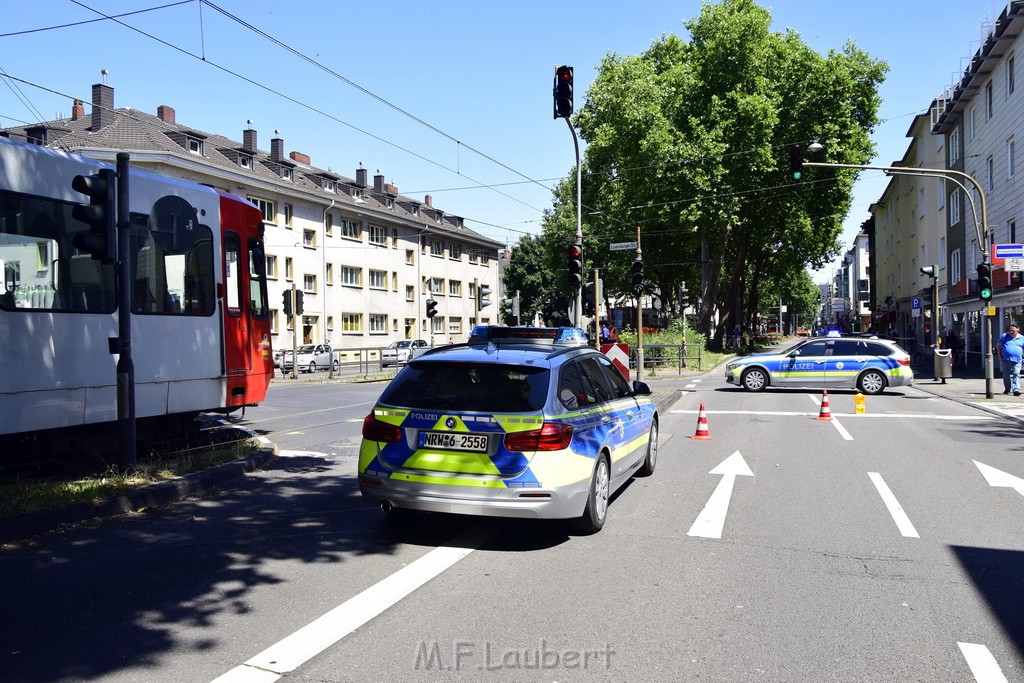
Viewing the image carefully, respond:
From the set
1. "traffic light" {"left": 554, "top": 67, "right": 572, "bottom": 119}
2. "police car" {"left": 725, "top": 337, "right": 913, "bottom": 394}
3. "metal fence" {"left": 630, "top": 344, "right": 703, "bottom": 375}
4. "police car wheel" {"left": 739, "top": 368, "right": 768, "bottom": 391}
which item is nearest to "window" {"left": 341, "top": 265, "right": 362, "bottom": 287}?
"metal fence" {"left": 630, "top": 344, "right": 703, "bottom": 375}

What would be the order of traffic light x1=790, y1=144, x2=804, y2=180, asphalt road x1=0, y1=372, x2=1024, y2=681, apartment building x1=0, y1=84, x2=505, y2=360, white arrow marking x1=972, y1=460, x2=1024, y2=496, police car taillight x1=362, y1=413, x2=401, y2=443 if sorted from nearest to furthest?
1. asphalt road x1=0, y1=372, x2=1024, y2=681
2. police car taillight x1=362, y1=413, x2=401, y2=443
3. white arrow marking x1=972, y1=460, x2=1024, y2=496
4. traffic light x1=790, y1=144, x2=804, y2=180
5. apartment building x1=0, y1=84, x2=505, y2=360

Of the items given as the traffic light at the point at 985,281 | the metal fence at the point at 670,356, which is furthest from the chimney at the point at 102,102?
the traffic light at the point at 985,281

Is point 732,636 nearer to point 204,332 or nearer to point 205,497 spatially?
point 205,497

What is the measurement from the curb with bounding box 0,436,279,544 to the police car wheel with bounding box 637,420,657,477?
4532 millimetres

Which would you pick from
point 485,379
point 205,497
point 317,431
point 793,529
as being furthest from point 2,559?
point 317,431

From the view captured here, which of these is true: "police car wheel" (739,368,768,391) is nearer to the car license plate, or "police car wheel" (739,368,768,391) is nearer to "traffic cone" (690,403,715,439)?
"traffic cone" (690,403,715,439)

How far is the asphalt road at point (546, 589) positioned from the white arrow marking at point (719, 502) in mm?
47

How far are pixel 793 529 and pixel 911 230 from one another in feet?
173

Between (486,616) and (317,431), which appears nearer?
(486,616)

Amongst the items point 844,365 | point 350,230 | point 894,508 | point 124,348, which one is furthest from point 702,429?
point 350,230

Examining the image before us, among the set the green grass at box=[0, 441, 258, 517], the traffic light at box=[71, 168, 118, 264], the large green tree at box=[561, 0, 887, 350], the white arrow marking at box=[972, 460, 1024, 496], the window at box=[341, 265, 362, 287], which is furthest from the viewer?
the window at box=[341, 265, 362, 287]

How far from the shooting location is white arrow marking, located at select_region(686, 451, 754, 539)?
6734 millimetres

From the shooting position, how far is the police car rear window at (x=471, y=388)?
6.11 metres

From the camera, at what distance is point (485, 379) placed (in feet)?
20.7
